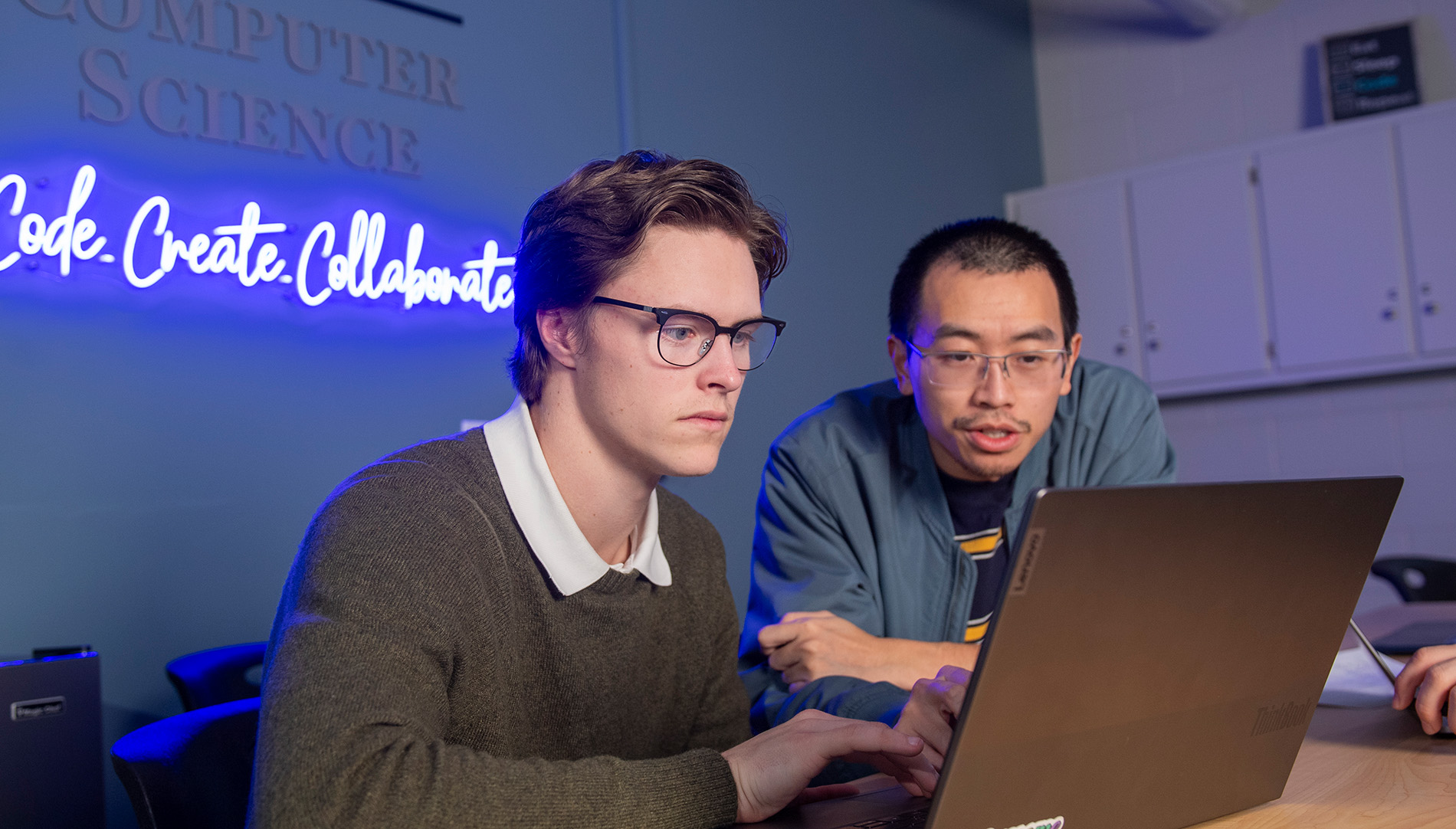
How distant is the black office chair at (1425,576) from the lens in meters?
3.10

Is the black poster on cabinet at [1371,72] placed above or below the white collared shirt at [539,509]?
above

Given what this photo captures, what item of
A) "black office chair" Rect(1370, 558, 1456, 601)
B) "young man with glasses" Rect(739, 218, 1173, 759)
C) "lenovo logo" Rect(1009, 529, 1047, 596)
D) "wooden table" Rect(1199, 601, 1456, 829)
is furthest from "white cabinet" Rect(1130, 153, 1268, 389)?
"lenovo logo" Rect(1009, 529, 1047, 596)

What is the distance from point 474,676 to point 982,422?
3.23 feet

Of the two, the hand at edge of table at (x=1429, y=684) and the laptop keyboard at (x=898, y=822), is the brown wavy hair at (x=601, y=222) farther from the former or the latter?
the hand at edge of table at (x=1429, y=684)

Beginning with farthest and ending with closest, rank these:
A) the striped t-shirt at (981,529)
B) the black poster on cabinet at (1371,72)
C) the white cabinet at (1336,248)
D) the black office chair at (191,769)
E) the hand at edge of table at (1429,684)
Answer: the black poster on cabinet at (1371,72)
the white cabinet at (1336,248)
the striped t-shirt at (981,529)
the hand at edge of table at (1429,684)
the black office chair at (191,769)

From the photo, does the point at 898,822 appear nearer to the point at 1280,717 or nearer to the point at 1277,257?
the point at 1280,717

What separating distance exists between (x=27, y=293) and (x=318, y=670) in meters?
1.85

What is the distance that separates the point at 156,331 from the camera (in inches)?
96.3

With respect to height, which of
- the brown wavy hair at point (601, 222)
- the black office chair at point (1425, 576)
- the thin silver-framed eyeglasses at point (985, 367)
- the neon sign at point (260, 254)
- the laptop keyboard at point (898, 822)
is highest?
the neon sign at point (260, 254)

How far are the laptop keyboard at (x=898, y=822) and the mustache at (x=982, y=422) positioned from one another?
921mm

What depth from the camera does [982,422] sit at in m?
1.76

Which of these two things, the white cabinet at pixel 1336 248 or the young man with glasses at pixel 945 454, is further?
the white cabinet at pixel 1336 248

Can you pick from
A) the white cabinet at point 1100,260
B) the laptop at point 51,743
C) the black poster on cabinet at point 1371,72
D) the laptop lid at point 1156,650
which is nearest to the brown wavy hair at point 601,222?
the laptop lid at point 1156,650

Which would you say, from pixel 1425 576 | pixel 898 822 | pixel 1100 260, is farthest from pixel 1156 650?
pixel 1100 260
